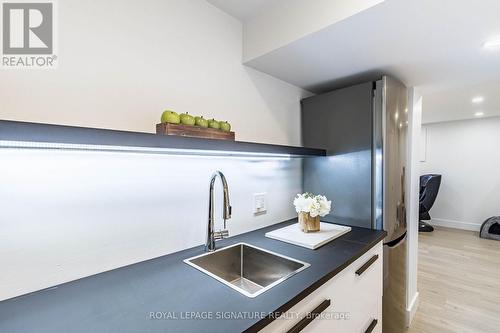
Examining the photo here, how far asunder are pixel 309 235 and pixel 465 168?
16.4ft

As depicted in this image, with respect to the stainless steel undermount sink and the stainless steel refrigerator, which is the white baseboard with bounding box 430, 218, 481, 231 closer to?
the stainless steel refrigerator

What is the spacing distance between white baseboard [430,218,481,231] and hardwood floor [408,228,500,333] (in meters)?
0.67

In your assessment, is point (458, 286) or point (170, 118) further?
point (458, 286)

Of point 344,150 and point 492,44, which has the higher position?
point 492,44

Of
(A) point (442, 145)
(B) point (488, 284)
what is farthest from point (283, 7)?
(A) point (442, 145)

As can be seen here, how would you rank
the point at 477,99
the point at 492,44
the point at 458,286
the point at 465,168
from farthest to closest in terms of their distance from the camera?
1. the point at 465,168
2. the point at 477,99
3. the point at 458,286
4. the point at 492,44

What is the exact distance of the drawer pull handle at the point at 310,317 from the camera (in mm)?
728

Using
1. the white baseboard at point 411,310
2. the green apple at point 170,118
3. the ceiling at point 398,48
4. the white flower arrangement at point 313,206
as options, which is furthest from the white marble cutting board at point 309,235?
the white baseboard at point 411,310

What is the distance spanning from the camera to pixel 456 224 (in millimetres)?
4547

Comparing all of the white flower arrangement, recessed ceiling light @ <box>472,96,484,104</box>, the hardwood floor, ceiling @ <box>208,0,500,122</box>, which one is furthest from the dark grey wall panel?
recessed ceiling light @ <box>472,96,484,104</box>

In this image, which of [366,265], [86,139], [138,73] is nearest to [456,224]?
[366,265]

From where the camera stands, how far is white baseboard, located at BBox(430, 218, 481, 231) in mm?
4367

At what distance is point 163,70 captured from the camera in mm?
1054

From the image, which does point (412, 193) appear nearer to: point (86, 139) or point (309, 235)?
point (309, 235)
